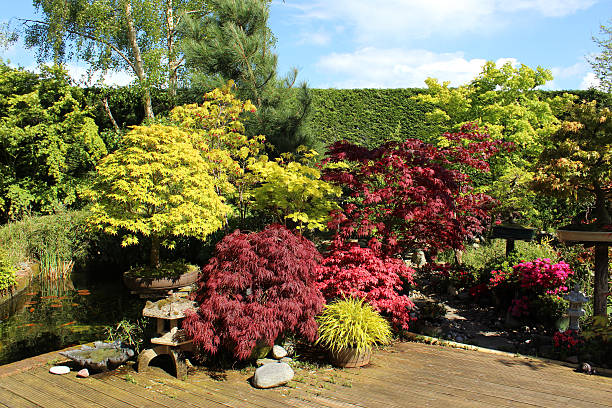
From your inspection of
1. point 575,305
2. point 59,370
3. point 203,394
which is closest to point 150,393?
point 203,394

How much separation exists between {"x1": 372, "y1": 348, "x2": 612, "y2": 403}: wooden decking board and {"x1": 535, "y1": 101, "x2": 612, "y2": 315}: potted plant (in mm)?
1508

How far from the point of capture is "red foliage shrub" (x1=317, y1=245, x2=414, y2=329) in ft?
16.7

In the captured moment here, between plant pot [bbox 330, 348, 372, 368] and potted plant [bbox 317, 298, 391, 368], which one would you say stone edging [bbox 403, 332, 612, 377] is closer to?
potted plant [bbox 317, 298, 391, 368]

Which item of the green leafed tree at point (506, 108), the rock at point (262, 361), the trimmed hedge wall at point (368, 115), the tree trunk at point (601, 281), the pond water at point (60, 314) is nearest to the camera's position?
the rock at point (262, 361)

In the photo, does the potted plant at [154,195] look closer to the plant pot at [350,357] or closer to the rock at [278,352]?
the rock at [278,352]

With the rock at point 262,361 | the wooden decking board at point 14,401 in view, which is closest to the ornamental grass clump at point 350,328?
the rock at point 262,361

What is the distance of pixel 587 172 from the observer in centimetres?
491

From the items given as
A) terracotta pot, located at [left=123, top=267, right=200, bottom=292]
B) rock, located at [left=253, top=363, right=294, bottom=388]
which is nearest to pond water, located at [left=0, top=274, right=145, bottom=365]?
terracotta pot, located at [left=123, top=267, right=200, bottom=292]

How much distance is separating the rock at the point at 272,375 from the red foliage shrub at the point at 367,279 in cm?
127

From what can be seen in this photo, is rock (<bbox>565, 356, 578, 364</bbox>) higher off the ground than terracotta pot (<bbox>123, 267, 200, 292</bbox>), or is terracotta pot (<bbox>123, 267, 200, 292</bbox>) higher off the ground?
terracotta pot (<bbox>123, 267, 200, 292</bbox>)

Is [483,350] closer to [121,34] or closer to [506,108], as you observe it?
[506,108]

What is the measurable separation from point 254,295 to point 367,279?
4.64 feet

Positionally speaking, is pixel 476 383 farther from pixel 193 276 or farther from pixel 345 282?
pixel 193 276

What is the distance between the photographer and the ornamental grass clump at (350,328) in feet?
14.6
